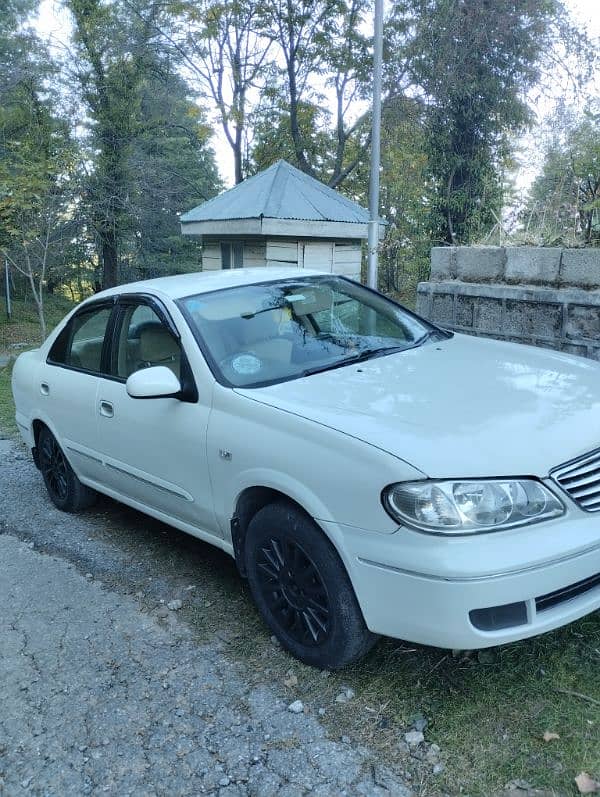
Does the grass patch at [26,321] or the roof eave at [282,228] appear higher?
the roof eave at [282,228]

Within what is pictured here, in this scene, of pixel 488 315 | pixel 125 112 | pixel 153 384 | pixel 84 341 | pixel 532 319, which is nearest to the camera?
pixel 153 384

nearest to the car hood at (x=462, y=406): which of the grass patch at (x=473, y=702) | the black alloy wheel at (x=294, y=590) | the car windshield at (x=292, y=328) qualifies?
the car windshield at (x=292, y=328)

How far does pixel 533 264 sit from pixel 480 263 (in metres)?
0.53

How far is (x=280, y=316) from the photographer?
12.0ft

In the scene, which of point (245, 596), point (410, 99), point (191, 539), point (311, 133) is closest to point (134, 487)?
point (191, 539)

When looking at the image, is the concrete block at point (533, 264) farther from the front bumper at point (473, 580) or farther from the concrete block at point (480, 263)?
the front bumper at point (473, 580)

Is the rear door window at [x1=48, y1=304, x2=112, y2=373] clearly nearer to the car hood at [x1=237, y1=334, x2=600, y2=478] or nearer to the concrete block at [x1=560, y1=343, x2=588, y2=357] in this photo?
the car hood at [x1=237, y1=334, x2=600, y2=478]

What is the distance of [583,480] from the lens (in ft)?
8.04

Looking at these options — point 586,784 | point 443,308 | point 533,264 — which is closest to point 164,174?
point 443,308

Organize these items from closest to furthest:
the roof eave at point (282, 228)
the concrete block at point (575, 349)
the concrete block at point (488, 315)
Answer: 1. the concrete block at point (575, 349)
2. the concrete block at point (488, 315)
3. the roof eave at point (282, 228)

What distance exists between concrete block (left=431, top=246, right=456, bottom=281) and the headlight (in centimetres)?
426

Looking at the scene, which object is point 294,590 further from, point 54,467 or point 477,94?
point 477,94

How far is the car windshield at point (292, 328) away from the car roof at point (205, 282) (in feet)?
0.23

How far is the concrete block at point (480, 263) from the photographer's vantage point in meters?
5.88
